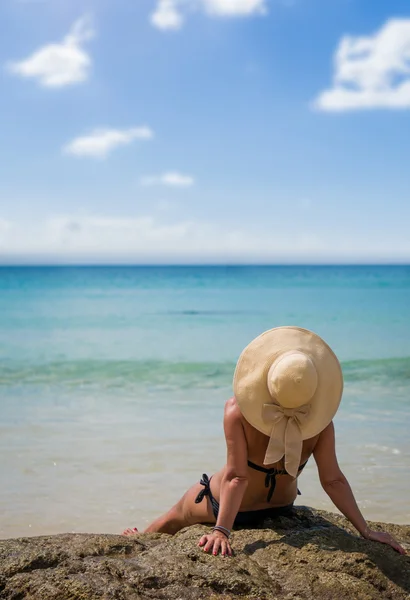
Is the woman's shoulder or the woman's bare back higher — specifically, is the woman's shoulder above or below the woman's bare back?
above

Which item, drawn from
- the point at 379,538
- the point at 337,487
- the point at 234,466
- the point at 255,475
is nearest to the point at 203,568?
the point at 234,466

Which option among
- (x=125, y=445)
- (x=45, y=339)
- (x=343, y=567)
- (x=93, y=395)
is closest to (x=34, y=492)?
(x=125, y=445)

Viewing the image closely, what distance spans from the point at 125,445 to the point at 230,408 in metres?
4.05

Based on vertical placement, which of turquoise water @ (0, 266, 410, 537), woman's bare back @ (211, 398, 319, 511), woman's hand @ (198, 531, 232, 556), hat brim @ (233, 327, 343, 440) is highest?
hat brim @ (233, 327, 343, 440)

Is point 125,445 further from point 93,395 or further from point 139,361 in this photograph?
point 139,361

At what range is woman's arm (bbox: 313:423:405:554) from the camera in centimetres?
315

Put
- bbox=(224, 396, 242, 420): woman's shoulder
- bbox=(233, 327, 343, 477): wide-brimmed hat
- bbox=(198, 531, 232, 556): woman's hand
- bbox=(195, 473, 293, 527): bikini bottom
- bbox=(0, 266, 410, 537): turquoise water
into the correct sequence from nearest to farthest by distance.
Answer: bbox=(198, 531, 232, 556): woman's hand
bbox=(233, 327, 343, 477): wide-brimmed hat
bbox=(224, 396, 242, 420): woman's shoulder
bbox=(195, 473, 293, 527): bikini bottom
bbox=(0, 266, 410, 537): turquoise water

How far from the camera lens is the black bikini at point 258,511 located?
3.27 metres

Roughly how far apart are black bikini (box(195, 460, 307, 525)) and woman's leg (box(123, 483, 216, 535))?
0.11ft

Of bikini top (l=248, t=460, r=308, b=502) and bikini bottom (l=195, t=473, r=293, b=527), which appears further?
bikini bottom (l=195, t=473, r=293, b=527)

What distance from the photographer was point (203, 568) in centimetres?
268

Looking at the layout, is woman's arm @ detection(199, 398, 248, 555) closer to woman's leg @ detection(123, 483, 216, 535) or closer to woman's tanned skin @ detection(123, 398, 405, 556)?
woman's tanned skin @ detection(123, 398, 405, 556)

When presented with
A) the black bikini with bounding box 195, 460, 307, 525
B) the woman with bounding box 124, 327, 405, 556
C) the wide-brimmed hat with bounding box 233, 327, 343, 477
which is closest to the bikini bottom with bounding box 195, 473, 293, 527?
the black bikini with bounding box 195, 460, 307, 525

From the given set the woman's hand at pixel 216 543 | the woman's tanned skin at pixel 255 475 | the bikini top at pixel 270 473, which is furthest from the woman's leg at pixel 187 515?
the woman's hand at pixel 216 543
